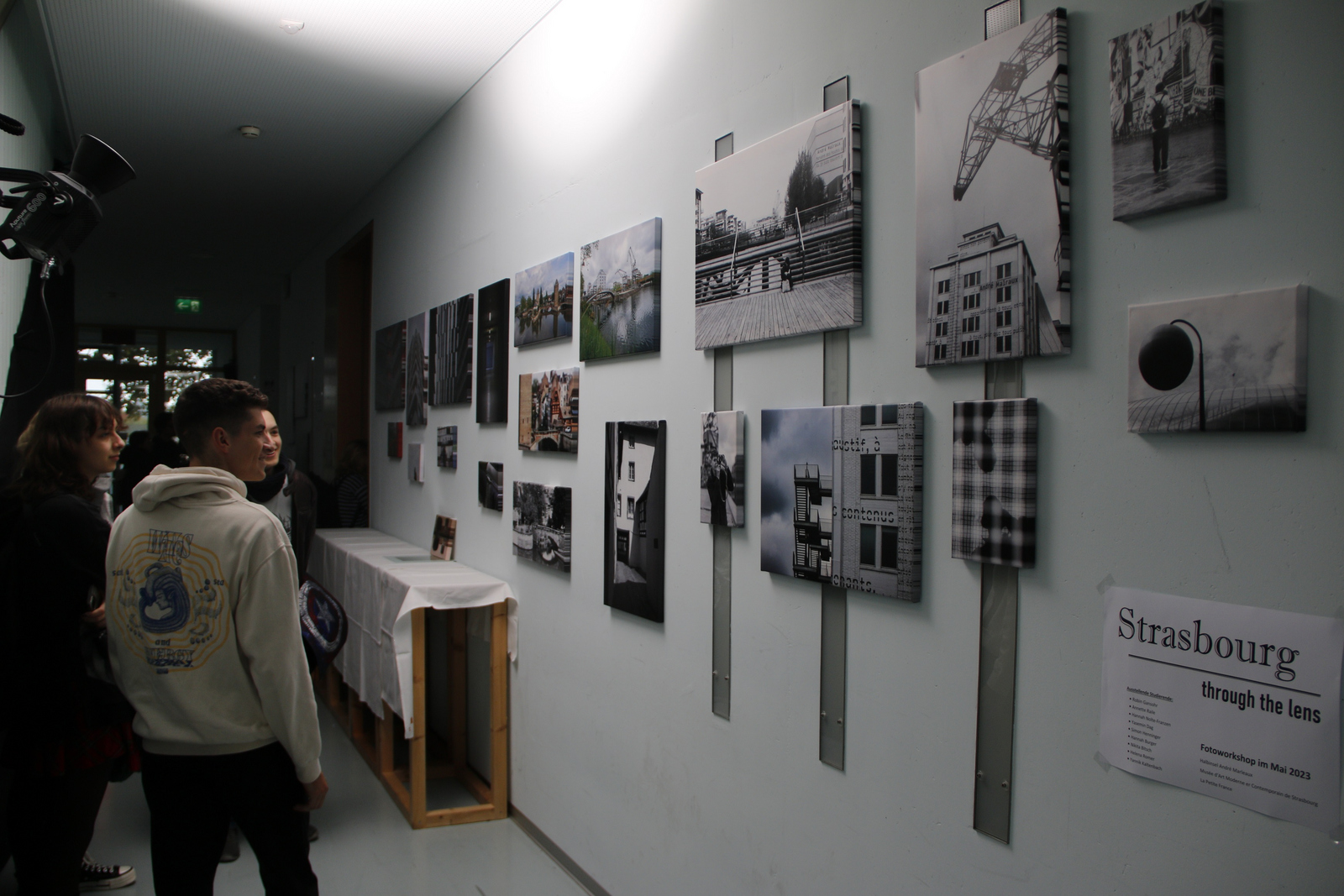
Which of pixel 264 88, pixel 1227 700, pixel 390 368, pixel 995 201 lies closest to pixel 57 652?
pixel 995 201

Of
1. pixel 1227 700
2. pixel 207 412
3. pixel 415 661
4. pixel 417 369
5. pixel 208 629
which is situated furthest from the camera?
pixel 417 369

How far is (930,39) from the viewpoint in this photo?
1.59 metres

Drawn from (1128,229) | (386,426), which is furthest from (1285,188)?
(386,426)

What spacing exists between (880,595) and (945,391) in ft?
1.44

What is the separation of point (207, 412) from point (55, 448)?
2.54ft

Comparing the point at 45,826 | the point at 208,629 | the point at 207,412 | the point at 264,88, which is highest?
the point at 264,88

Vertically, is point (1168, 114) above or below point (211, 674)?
above

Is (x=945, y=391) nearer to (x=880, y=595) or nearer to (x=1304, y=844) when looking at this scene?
(x=880, y=595)

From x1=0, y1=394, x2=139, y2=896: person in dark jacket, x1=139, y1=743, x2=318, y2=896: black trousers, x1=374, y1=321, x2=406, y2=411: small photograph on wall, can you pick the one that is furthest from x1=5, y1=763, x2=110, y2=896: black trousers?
x1=374, y1=321, x2=406, y2=411: small photograph on wall

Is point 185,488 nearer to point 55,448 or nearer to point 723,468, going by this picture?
point 55,448

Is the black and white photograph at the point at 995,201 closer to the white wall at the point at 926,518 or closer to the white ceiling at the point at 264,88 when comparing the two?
the white wall at the point at 926,518

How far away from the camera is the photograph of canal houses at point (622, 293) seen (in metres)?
2.41

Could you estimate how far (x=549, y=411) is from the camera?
3.03 meters

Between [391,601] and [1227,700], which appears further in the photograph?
[391,601]
